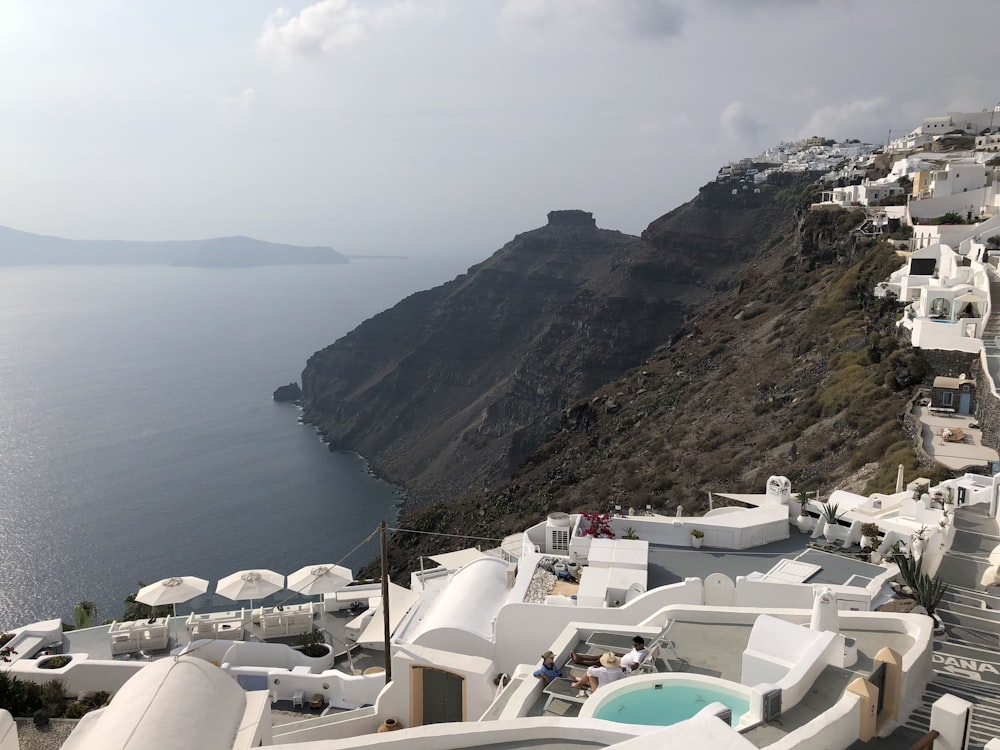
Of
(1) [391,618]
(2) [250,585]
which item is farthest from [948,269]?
(2) [250,585]

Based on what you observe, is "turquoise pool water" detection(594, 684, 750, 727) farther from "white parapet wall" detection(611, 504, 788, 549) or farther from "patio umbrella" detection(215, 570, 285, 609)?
"patio umbrella" detection(215, 570, 285, 609)

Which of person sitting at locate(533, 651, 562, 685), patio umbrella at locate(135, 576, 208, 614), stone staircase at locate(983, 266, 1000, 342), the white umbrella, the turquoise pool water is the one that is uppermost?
stone staircase at locate(983, 266, 1000, 342)

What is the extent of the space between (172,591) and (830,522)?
16.2 meters

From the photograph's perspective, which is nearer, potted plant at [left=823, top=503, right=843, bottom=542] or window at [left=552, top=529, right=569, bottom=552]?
potted plant at [left=823, top=503, right=843, bottom=542]

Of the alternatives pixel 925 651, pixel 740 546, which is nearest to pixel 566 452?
pixel 740 546

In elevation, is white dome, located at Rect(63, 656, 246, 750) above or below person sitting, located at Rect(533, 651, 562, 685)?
above

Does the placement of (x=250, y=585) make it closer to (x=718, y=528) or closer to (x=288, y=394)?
(x=718, y=528)

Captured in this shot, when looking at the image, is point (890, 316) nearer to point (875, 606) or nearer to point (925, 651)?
point (875, 606)

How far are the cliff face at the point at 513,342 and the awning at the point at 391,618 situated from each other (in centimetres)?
5297

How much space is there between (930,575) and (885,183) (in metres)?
52.0

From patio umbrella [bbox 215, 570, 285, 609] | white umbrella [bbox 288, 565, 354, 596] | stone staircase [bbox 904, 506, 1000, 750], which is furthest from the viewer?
patio umbrella [bbox 215, 570, 285, 609]

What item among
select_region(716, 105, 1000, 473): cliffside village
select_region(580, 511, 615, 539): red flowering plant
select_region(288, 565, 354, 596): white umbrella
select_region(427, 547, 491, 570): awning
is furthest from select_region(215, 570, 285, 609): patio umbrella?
select_region(716, 105, 1000, 473): cliffside village

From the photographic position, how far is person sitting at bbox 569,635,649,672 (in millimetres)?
7914

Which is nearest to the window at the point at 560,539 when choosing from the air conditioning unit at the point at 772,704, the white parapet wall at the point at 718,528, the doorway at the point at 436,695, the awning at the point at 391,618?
the white parapet wall at the point at 718,528
